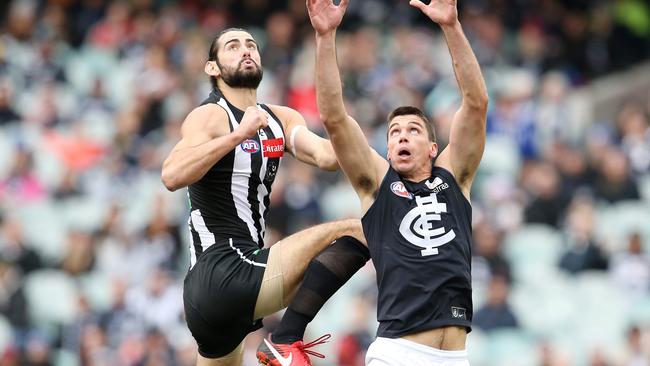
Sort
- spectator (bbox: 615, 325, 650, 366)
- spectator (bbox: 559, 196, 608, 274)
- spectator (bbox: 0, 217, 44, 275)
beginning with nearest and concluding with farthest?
spectator (bbox: 615, 325, 650, 366), spectator (bbox: 559, 196, 608, 274), spectator (bbox: 0, 217, 44, 275)

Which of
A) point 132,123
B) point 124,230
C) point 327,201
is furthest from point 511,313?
point 132,123

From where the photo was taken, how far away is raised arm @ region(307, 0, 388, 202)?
7.34 metres

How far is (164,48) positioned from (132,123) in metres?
1.80

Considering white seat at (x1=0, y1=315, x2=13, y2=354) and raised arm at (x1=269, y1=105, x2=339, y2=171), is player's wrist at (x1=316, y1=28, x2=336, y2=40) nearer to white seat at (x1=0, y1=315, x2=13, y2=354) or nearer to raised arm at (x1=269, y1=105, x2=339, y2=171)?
raised arm at (x1=269, y1=105, x2=339, y2=171)

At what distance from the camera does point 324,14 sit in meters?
7.36

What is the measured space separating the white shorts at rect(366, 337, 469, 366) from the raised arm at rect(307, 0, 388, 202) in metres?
1.04

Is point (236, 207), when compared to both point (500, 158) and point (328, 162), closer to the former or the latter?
point (328, 162)

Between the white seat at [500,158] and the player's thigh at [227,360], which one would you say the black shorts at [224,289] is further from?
the white seat at [500,158]

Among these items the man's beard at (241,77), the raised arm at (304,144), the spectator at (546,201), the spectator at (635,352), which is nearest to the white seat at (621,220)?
the spectator at (546,201)

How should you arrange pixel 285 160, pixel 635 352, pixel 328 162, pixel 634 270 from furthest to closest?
pixel 285 160 → pixel 634 270 → pixel 635 352 → pixel 328 162

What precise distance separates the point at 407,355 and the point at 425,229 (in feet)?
2.51

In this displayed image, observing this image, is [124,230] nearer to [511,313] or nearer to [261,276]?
[511,313]

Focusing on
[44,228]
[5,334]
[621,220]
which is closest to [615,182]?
[621,220]

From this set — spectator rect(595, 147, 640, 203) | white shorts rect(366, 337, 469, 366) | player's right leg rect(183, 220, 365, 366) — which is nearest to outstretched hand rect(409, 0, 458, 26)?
player's right leg rect(183, 220, 365, 366)
